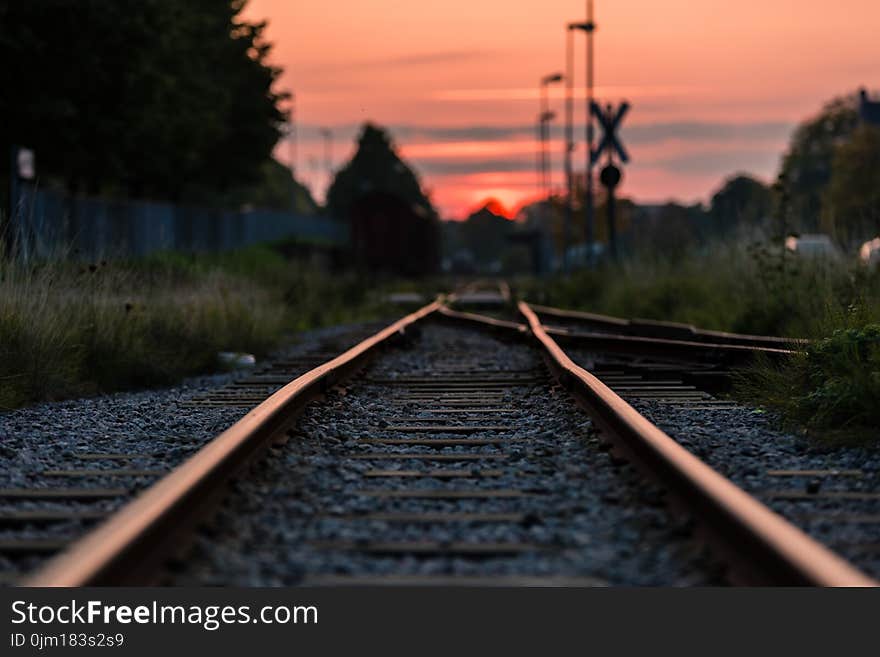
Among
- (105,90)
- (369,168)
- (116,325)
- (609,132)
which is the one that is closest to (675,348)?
(116,325)

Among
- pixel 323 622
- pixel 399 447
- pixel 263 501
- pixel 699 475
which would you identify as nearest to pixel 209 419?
pixel 399 447

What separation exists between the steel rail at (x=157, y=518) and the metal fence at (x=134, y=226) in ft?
16.8

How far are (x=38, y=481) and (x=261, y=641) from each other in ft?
7.89

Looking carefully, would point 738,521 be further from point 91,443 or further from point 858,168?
point 858,168

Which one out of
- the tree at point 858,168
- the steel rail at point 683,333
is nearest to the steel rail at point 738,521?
the steel rail at point 683,333

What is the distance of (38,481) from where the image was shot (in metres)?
5.20

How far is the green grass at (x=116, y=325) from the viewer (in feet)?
28.7

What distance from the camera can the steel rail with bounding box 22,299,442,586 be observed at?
3227mm

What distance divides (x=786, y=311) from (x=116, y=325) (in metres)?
7.09

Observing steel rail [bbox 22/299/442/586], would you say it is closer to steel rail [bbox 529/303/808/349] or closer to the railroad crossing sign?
steel rail [bbox 529/303/808/349]

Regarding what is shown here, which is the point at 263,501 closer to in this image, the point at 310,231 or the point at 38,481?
the point at 38,481

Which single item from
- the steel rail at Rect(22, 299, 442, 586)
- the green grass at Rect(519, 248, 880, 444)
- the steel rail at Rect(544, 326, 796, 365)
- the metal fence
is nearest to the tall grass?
the green grass at Rect(519, 248, 880, 444)

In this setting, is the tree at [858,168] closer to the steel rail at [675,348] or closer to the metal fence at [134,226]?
the metal fence at [134,226]

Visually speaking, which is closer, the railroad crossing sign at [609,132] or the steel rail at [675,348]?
the steel rail at [675,348]
